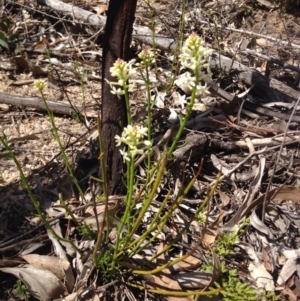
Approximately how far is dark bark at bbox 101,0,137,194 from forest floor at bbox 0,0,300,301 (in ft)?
0.73

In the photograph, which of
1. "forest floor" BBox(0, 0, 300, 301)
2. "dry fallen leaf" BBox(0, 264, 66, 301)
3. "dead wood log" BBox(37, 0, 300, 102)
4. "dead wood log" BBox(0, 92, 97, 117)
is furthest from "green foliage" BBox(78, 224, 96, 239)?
"dead wood log" BBox(37, 0, 300, 102)

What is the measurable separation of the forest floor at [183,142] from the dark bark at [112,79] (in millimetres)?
223

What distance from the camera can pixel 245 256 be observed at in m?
1.95

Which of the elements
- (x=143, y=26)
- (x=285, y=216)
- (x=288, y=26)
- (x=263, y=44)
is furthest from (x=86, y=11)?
(x=285, y=216)

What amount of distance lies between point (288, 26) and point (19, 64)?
1.94m

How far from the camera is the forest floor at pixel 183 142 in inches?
75.4

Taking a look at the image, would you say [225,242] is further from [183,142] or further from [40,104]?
[40,104]

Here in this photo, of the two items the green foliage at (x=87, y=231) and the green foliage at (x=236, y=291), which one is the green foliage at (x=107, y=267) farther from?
the green foliage at (x=236, y=291)

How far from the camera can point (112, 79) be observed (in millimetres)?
1933

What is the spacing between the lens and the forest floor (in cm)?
192

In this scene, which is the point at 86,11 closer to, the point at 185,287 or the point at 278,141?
the point at 278,141

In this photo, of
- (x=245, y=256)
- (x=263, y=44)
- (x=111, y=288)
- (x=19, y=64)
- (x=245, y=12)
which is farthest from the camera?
(x=245, y=12)

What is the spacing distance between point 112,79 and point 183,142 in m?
0.49

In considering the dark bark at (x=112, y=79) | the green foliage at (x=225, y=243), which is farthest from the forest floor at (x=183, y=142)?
the dark bark at (x=112, y=79)
